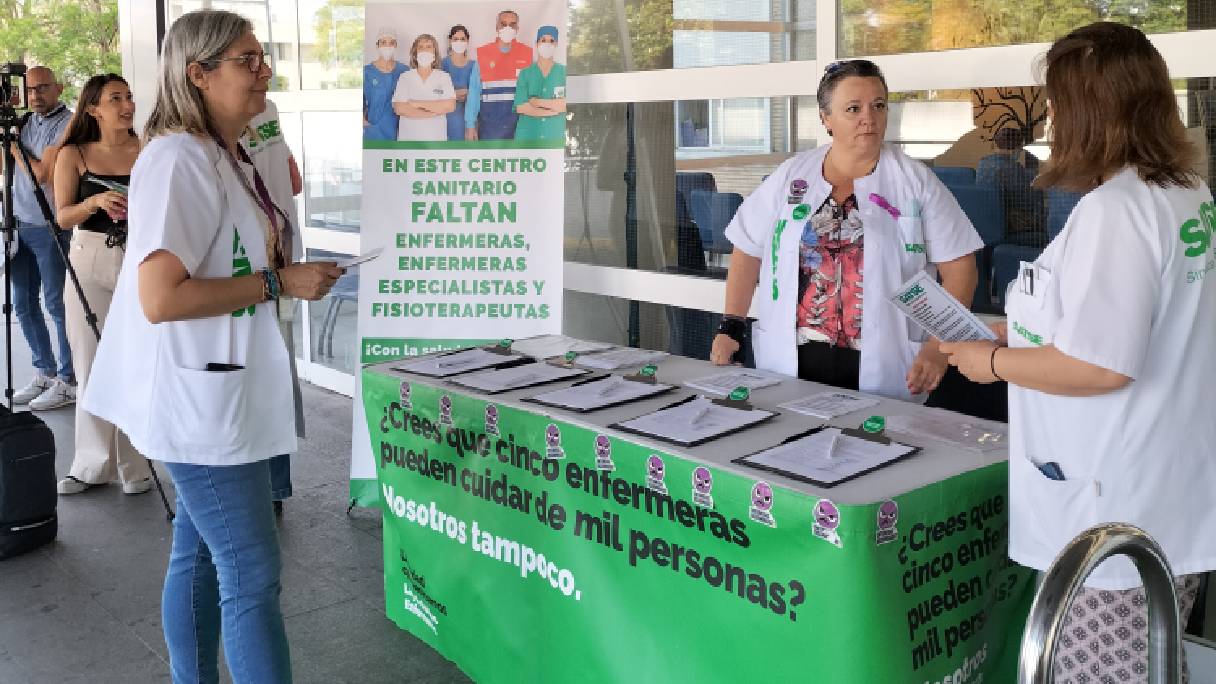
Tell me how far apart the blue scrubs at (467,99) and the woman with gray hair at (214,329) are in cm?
169

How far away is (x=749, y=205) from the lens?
2953mm

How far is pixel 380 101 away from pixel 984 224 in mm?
2042

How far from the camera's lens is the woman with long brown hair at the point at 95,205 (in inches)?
174

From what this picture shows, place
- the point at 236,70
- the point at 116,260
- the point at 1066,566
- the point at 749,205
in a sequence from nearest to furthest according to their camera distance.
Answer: the point at 1066,566
the point at 236,70
the point at 749,205
the point at 116,260

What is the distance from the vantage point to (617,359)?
2904 millimetres

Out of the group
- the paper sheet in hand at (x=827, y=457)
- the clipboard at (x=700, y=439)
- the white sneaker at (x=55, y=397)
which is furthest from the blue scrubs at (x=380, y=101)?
the white sneaker at (x=55, y=397)

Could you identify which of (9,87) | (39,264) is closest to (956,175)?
(9,87)

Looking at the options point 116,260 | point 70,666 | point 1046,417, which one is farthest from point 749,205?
point 116,260

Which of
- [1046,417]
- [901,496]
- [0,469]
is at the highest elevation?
[1046,417]

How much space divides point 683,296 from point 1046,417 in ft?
A: 7.31

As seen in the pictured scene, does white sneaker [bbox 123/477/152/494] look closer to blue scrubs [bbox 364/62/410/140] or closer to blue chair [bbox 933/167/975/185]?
blue scrubs [bbox 364/62/410/140]

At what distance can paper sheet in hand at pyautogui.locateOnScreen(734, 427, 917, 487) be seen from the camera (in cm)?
193

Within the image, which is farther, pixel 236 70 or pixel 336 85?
pixel 336 85

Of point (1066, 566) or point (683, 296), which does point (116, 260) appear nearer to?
point (683, 296)
